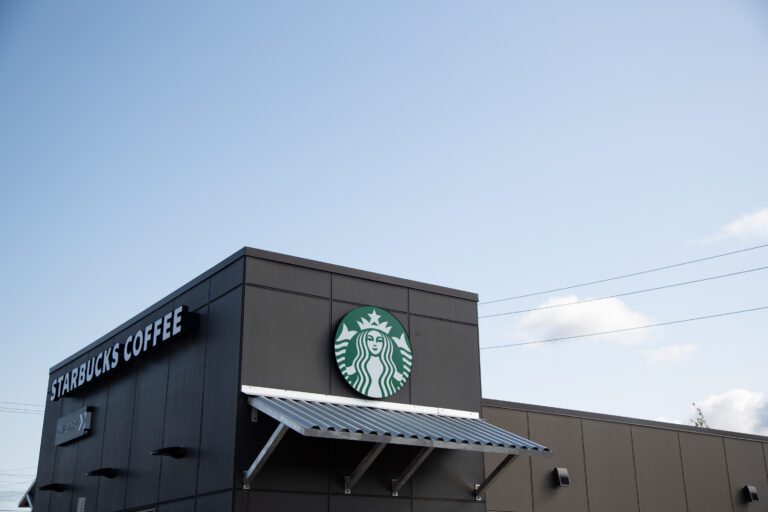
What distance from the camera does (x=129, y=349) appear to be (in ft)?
57.1

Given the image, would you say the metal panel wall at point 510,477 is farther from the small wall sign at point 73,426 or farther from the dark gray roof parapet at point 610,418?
the small wall sign at point 73,426

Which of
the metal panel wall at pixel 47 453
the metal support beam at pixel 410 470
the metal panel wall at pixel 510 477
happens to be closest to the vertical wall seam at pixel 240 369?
the metal support beam at pixel 410 470

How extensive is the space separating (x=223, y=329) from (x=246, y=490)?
2785 mm

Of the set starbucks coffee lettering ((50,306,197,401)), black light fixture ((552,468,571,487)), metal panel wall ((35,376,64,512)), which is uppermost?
starbucks coffee lettering ((50,306,197,401))

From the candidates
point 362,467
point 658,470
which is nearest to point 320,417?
point 362,467

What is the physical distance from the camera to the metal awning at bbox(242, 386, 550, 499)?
12.7 m

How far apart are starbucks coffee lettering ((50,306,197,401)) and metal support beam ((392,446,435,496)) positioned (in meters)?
4.46

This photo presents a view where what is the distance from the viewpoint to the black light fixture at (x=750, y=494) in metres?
21.1

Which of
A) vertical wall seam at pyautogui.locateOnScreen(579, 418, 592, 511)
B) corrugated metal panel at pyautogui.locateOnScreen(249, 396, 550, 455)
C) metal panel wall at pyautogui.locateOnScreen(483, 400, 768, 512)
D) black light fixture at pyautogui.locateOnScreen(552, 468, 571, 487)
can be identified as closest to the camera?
corrugated metal panel at pyautogui.locateOnScreen(249, 396, 550, 455)

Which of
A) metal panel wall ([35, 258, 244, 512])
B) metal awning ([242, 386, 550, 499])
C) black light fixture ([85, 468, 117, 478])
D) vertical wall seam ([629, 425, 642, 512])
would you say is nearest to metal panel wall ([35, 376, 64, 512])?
metal panel wall ([35, 258, 244, 512])

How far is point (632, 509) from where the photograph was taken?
18.9m

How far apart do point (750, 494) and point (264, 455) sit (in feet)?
45.1

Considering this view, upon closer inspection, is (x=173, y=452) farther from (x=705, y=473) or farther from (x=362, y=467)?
(x=705, y=473)

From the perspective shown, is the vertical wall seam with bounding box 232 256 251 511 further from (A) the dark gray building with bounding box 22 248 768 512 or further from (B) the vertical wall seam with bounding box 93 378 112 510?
(B) the vertical wall seam with bounding box 93 378 112 510
